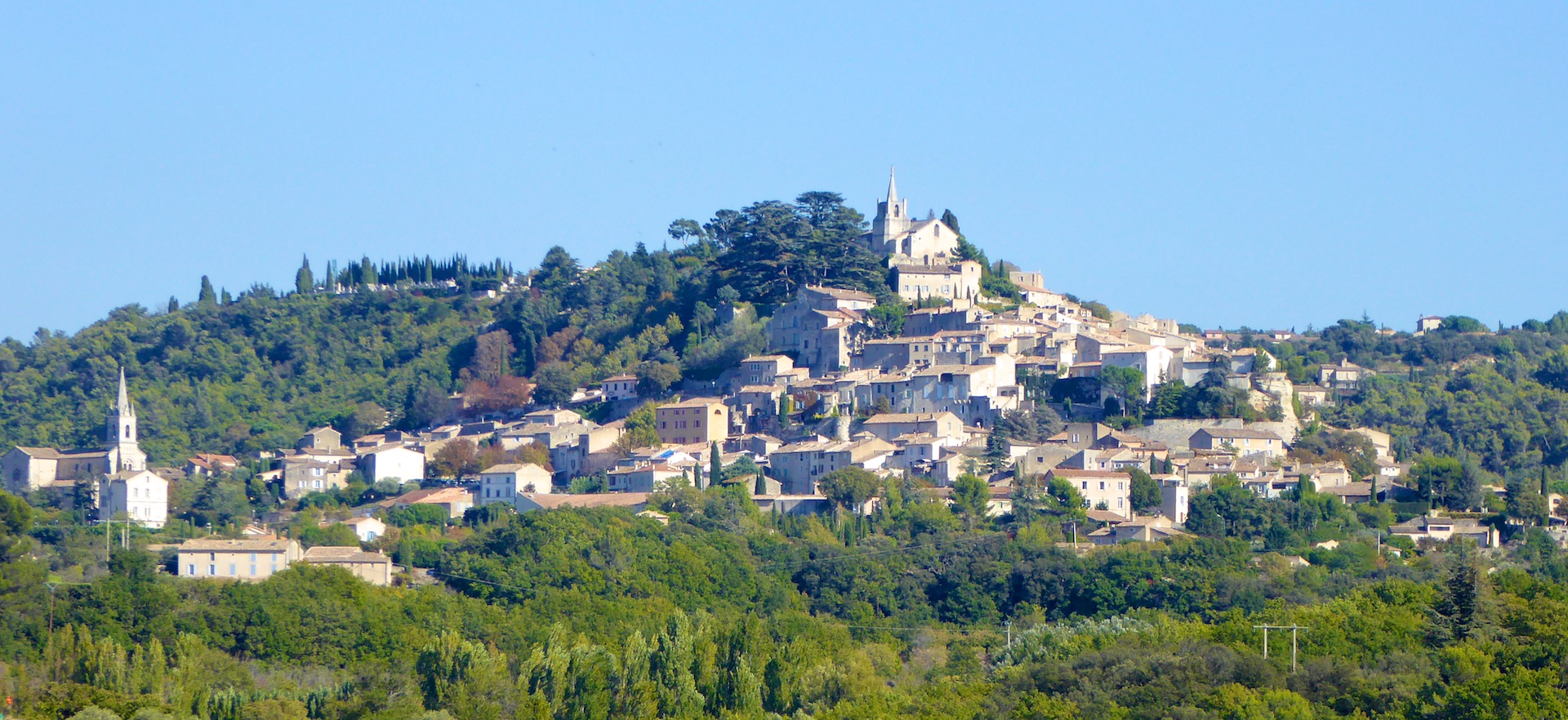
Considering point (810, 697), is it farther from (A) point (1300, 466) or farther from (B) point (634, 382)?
(B) point (634, 382)

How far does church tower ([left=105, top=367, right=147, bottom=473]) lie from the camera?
247ft

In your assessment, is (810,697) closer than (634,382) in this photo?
Yes

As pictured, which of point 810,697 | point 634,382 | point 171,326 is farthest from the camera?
point 171,326

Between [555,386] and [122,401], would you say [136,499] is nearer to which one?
[122,401]

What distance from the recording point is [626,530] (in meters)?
59.2

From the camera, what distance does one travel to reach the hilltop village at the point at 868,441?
205 ft

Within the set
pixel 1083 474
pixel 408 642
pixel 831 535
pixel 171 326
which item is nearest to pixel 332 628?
pixel 408 642

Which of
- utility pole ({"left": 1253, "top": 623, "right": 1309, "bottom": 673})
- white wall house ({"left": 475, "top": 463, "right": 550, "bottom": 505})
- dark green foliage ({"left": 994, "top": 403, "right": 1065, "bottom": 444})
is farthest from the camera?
white wall house ({"left": 475, "top": 463, "right": 550, "bottom": 505})

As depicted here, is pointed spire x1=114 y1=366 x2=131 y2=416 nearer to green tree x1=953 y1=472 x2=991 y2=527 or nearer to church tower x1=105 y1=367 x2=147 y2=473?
church tower x1=105 y1=367 x2=147 y2=473

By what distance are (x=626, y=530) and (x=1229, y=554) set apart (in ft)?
49.6

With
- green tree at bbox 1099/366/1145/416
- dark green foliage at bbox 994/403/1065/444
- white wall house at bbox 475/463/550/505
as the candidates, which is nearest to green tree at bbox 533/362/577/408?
white wall house at bbox 475/463/550/505

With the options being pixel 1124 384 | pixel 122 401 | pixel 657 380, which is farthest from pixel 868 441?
pixel 122 401

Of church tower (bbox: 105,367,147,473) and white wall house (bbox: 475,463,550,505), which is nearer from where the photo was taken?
Answer: white wall house (bbox: 475,463,550,505)

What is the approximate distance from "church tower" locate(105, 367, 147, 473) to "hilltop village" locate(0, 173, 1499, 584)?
0.48ft
